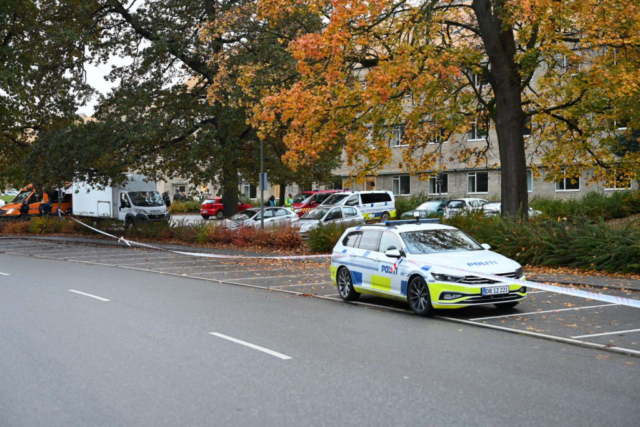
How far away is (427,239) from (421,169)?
13.3m

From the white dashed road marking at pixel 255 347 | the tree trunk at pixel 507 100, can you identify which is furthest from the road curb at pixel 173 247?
the white dashed road marking at pixel 255 347

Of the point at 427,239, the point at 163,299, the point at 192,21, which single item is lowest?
the point at 163,299

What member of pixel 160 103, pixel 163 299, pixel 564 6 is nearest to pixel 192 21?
pixel 160 103

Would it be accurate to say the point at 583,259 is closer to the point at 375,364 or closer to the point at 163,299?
the point at 163,299

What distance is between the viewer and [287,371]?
25.0 ft

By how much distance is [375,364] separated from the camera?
26.1 ft

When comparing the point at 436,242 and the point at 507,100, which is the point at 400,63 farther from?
the point at 436,242

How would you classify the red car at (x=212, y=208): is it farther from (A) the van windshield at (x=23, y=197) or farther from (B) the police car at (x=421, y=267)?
(B) the police car at (x=421, y=267)

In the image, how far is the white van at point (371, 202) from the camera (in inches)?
1511

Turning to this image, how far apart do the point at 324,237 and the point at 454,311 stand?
12.9 meters

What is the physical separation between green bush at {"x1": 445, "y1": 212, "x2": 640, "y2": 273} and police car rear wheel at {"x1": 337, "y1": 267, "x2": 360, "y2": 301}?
6685 millimetres

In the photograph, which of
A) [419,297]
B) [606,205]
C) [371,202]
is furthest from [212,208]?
[419,297]

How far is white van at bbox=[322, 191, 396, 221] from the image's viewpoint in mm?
38375

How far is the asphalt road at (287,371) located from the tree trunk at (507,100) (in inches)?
374
